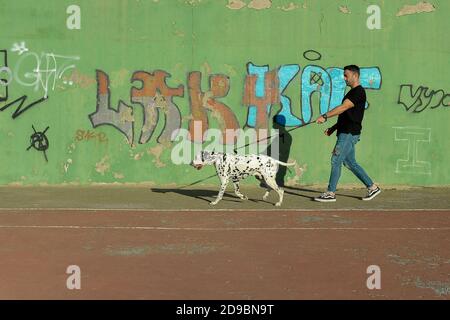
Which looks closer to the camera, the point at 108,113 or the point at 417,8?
the point at 108,113

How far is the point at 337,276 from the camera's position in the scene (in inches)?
259

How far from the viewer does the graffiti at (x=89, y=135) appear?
43.5 feet

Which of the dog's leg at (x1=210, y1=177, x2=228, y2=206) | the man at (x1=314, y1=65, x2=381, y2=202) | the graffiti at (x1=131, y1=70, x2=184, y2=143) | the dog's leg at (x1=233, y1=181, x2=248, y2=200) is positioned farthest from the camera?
the graffiti at (x1=131, y1=70, x2=184, y2=143)

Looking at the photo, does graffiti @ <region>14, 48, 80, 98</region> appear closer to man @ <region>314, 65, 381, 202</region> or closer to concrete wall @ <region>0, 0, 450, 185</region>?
concrete wall @ <region>0, 0, 450, 185</region>

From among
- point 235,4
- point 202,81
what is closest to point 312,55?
point 235,4

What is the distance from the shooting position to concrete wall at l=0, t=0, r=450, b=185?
1320 cm

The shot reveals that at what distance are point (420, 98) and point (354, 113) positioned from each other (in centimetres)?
315

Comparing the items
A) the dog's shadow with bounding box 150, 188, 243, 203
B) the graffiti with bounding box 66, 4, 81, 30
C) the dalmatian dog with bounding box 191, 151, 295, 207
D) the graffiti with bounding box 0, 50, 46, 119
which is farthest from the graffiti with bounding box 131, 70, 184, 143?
the dalmatian dog with bounding box 191, 151, 295, 207

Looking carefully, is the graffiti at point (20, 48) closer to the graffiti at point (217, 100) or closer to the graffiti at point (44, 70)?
the graffiti at point (44, 70)

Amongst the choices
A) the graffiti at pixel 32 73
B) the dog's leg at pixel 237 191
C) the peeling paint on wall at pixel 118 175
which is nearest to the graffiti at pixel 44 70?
the graffiti at pixel 32 73

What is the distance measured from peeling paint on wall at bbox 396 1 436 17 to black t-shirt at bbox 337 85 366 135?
10.4 ft

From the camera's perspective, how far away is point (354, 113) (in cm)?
1121

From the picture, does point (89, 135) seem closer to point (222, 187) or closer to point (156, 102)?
point (156, 102)
